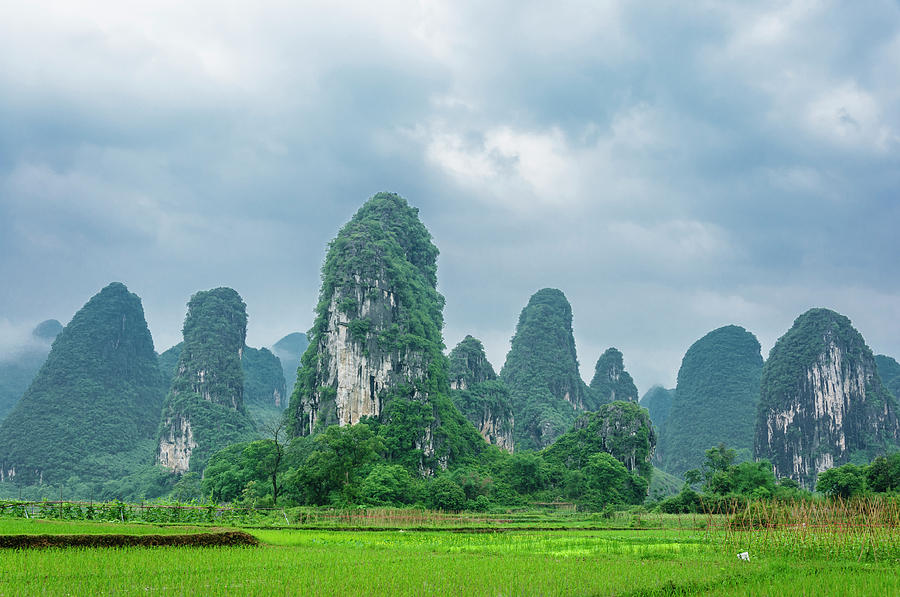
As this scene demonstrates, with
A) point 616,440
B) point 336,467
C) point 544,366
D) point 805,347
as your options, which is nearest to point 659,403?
point 544,366

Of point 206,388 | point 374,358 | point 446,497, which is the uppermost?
point 374,358

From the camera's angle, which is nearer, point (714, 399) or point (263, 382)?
point (263, 382)

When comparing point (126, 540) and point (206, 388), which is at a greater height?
point (206, 388)

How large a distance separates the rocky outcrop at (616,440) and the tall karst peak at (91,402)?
160 ft

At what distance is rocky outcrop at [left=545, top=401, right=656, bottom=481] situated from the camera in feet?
173

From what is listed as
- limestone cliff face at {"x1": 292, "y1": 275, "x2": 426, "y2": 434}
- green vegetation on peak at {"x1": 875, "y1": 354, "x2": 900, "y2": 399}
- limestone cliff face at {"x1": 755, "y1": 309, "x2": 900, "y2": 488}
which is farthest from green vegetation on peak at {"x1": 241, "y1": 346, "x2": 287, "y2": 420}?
green vegetation on peak at {"x1": 875, "y1": 354, "x2": 900, "y2": 399}

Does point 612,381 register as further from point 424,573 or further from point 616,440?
point 424,573

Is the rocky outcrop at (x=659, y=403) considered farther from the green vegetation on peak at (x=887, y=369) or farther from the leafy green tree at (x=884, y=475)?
the leafy green tree at (x=884, y=475)

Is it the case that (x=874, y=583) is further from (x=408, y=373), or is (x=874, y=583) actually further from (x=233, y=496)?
(x=408, y=373)

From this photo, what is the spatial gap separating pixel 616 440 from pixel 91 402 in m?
60.9

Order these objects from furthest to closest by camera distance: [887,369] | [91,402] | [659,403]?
[659,403], [887,369], [91,402]

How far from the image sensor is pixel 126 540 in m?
13.2

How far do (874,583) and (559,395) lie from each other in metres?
79.3

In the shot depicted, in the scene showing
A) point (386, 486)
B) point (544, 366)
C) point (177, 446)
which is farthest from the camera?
point (544, 366)
